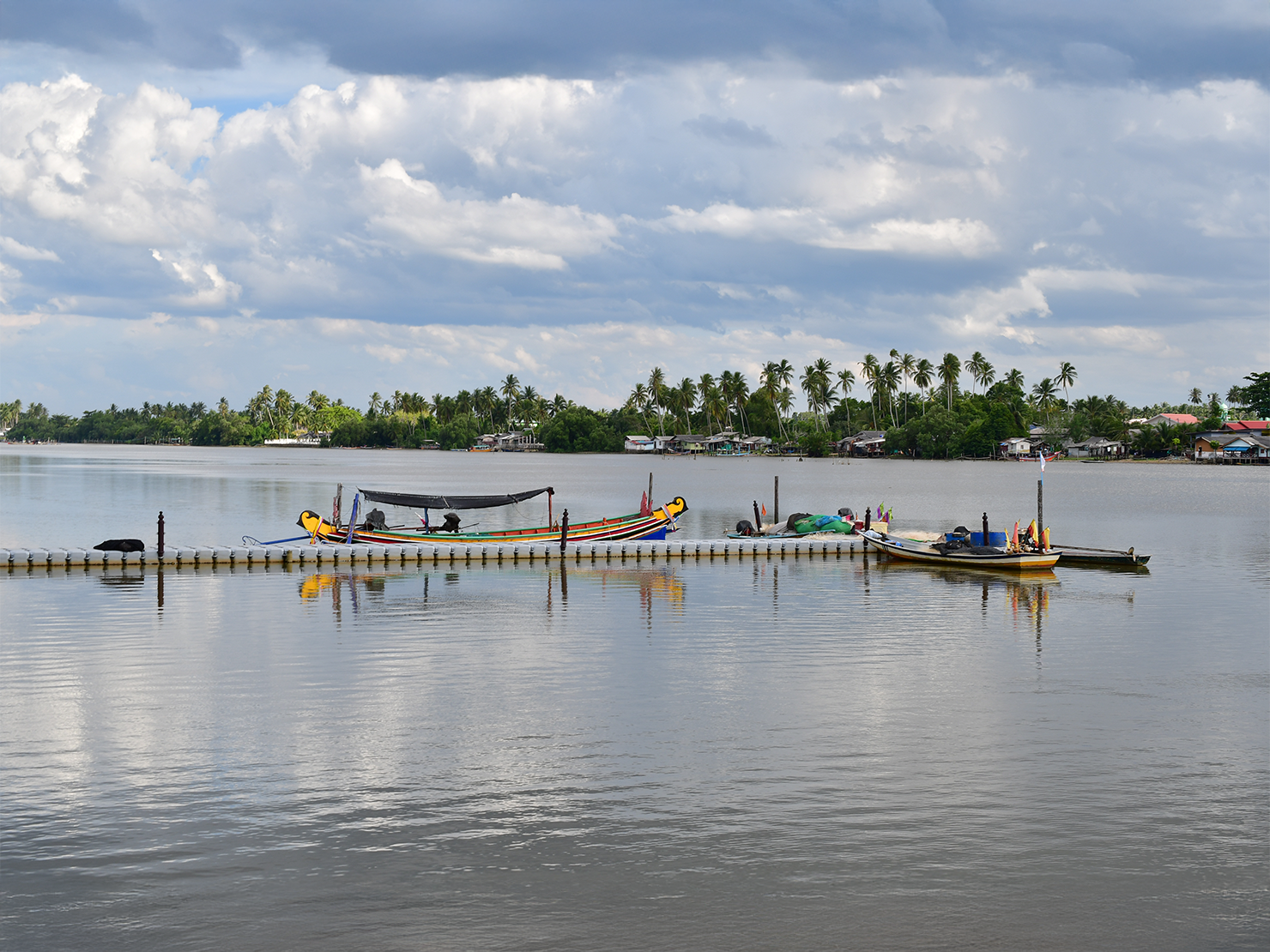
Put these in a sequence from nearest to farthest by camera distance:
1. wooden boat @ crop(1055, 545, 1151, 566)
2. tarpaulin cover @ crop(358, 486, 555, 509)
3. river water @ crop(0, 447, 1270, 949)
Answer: river water @ crop(0, 447, 1270, 949)
wooden boat @ crop(1055, 545, 1151, 566)
tarpaulin cover @ crop(358, 486, 555, 509)

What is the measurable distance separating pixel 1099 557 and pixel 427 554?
29.1 meters

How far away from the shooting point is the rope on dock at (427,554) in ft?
143

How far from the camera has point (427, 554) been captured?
155 ft

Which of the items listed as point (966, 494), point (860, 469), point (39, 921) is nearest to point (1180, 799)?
point (39, 921)

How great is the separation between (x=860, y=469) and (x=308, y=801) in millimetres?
176693

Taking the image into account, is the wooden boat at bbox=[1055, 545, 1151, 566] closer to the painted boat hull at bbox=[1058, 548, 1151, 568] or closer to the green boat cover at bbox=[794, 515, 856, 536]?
the painted boat hull at bbox=[1058, 548, 1151, 568]

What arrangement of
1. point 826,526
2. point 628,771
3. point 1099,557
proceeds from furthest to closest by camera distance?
1. point 826,526
2. point 1099,557
3. point 628,771

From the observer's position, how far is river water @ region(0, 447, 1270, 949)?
1224 cm

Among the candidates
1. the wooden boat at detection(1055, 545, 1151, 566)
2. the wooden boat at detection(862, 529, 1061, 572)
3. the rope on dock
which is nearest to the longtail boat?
the rope on dock

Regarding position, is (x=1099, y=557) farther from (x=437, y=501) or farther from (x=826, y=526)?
(x=437, y=501)

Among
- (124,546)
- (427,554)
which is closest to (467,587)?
(427,554)

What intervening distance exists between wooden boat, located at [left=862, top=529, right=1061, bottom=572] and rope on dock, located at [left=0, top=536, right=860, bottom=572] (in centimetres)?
284

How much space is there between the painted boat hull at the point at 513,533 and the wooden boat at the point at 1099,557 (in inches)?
723

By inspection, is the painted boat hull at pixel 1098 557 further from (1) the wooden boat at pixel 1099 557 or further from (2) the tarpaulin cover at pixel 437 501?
(2) the tarpaulin cover at pixel 437 501
